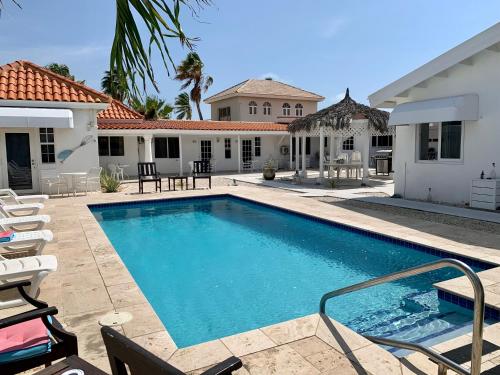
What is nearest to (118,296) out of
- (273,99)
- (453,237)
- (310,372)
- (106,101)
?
(310,372)

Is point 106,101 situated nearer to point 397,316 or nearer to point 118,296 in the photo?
point 118,296

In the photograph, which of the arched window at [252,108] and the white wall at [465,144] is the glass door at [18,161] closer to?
the white wall at [465,144]

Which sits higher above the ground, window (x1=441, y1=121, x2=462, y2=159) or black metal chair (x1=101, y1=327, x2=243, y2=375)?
window (x1=441, y1=121, x2=462, y2=159)

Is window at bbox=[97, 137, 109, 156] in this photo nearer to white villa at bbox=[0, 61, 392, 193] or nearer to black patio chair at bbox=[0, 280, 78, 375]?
white villa at bbox=[0, 61, 392, 193]

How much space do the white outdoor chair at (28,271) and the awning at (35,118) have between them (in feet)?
35.2

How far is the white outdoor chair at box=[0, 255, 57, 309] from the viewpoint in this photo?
4.53 m

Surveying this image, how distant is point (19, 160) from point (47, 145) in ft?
3.98

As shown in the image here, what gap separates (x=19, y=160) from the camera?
15562 mm

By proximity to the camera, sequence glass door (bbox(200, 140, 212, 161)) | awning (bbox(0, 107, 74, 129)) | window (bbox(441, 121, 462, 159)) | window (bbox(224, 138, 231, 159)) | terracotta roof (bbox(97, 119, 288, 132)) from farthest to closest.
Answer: window (bbox(224, 138, 231, 159)) → glass door (bbox(200, 140, 212, 161)) → terracotta roof (bbox(97, 119, 288, 132)) → awning (bbox(0, 107, 74, 129)) → window (bbox(441, 121, 462, 159))

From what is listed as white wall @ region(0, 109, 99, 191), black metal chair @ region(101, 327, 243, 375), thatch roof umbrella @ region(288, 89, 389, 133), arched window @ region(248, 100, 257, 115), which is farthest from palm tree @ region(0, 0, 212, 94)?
arched window @ region(248, 100, 257, 115)

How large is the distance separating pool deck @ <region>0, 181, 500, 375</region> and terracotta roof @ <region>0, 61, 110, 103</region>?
8.40 meters

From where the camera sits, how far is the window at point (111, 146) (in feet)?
78.4

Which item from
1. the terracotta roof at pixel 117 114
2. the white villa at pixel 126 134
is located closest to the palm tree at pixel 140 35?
the white villa at pixel 126 134

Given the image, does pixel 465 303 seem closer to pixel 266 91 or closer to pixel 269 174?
pixel 269 174
